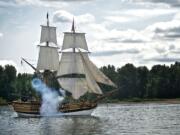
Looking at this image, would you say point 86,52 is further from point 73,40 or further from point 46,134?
point 46,134

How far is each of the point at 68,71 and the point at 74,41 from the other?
7.14 meters

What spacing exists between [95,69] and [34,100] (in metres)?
22.7

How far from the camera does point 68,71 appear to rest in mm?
129625

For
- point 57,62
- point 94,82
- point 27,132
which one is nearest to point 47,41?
point 57,62

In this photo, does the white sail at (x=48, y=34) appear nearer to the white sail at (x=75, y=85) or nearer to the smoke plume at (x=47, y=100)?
the smoke plume at (x=47, y=100)

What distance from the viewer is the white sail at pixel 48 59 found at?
132875 mm

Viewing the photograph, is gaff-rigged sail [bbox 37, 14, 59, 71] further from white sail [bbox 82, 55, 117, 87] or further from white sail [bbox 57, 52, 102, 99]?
white sail [bbox 82, 55, 117, 87]

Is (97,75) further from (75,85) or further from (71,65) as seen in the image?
(71,65)

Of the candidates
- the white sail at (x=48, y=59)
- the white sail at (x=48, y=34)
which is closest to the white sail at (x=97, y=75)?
the white sail at (x=48, y=59)

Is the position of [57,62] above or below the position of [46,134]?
above

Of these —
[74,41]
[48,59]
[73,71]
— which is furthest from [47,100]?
[74,41]

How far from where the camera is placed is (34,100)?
131 meters

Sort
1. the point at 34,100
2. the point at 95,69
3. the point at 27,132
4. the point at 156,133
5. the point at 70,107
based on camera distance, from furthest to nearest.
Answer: the point at 34,100 → the point at 70,107 → the point at 95,69 → the point at 27,132 → the point at 156,133

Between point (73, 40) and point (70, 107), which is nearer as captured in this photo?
point (70, 107)
